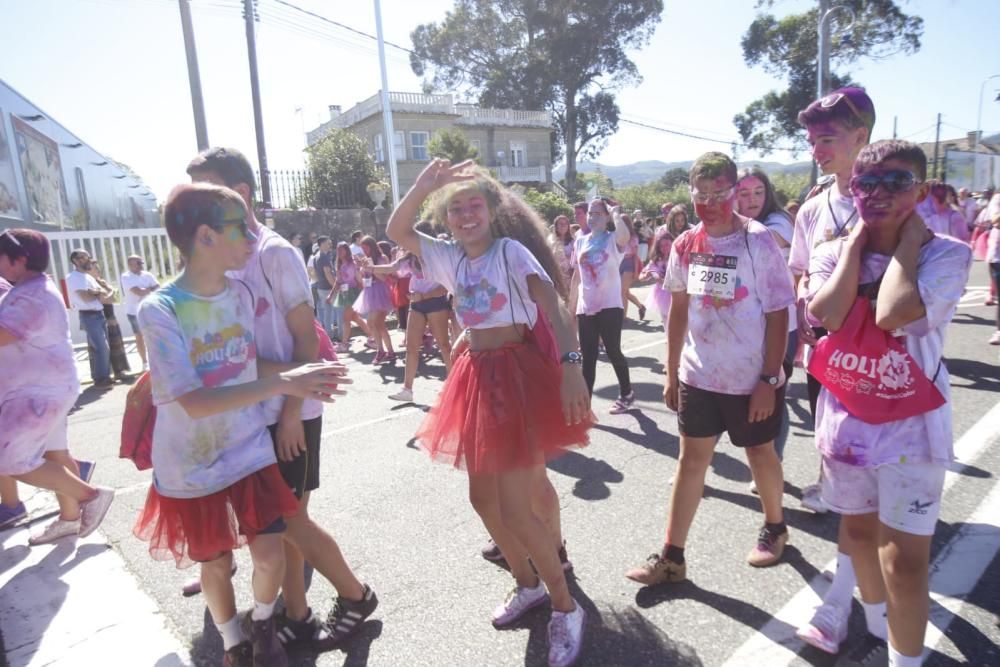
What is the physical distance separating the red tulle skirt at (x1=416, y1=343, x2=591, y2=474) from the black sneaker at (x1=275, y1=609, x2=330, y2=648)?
916 millimetres

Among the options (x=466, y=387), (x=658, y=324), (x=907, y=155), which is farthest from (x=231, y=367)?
(x=658, y=324)

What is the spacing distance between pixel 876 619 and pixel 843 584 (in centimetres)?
16

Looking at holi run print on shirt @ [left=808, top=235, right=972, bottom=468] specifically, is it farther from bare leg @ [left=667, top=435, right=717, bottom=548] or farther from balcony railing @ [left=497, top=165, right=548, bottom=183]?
balcony railing @ [left=497, top=165, right=548, bottom=183]

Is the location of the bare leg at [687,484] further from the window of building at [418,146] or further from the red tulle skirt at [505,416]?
the window of building at [418,146]

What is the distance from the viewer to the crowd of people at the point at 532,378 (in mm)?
1905

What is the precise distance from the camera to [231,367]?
2.15 meters

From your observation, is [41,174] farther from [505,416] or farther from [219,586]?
[505,416]

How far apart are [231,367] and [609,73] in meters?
46.2

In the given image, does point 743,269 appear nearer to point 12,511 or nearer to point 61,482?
point 61,482

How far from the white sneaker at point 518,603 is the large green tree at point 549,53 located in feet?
130

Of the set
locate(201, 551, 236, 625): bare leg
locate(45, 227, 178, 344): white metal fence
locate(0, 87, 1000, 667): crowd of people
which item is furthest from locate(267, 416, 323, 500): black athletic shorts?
locate(45, 227, 178, 344): white metal fence

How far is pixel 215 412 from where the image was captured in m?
1.99

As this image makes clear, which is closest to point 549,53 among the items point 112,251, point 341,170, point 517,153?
point 517,153

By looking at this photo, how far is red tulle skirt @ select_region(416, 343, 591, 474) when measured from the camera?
240cm
